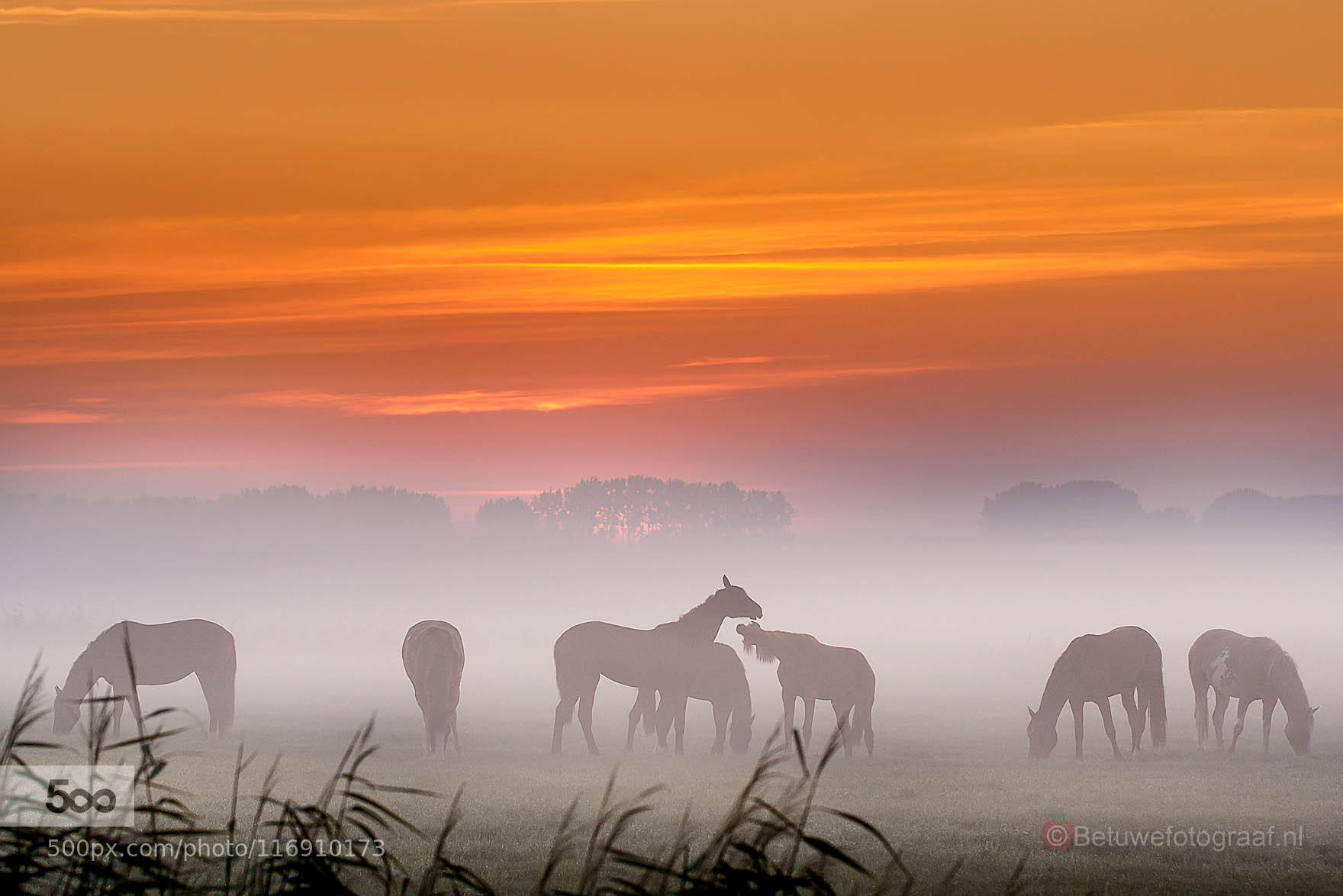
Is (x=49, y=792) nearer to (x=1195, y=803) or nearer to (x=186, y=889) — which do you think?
(x=186, y=889)

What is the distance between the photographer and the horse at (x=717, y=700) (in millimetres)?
29344

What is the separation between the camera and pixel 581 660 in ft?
102

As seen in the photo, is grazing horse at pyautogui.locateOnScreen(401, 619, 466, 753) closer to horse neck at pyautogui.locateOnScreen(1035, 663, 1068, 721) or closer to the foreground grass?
the foreground grass

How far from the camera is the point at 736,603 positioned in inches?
1254

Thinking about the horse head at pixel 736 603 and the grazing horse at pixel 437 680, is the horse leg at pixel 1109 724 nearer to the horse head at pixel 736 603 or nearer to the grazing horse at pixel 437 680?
the horse head at pixel 736 603

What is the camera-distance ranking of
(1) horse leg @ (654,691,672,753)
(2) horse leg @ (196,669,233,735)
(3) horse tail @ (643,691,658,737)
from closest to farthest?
1. (1) horse leg @ (654,691,672,753)
2. (3) horse tail @ (643,691,658,737)
3. (2) horse leg @ (196,669,233,735)

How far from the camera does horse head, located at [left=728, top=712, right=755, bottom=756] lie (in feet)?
96.1

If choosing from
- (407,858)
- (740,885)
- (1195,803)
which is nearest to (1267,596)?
(1195,803)

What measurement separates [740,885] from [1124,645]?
2270cm

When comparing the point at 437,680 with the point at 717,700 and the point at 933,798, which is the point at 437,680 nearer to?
the point at 717,700

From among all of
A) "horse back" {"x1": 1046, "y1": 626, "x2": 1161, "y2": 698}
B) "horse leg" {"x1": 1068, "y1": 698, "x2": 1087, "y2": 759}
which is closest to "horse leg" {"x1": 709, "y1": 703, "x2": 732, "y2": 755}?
"horse back" {"x1": 1046, "y1": 626, "x2": 1161, "y2": 698}

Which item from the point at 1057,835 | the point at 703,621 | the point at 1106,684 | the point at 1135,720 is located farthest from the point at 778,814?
the point at 703,621

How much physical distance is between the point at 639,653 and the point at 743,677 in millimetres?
2229

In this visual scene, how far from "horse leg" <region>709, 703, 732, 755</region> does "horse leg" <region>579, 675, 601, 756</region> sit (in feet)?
7.04
